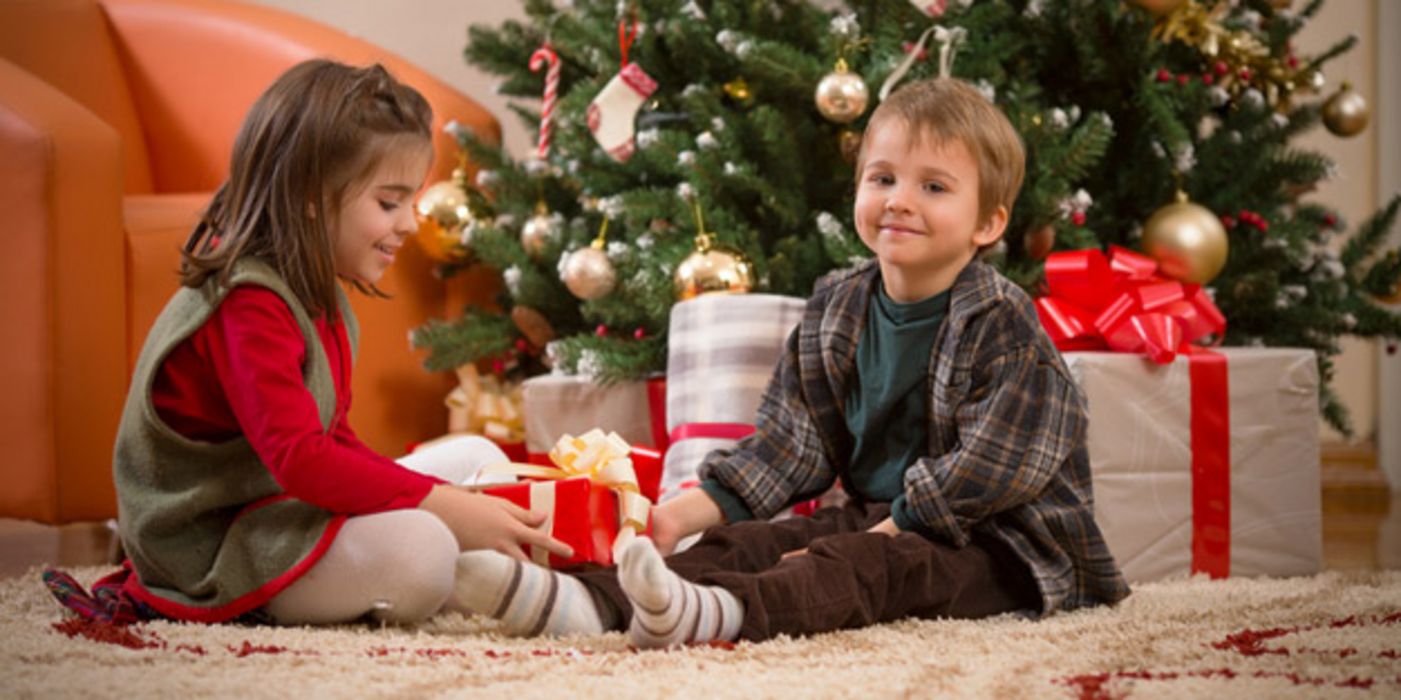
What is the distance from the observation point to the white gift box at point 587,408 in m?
1.96

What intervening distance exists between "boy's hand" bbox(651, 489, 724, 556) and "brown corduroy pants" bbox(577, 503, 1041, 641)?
0.22ft

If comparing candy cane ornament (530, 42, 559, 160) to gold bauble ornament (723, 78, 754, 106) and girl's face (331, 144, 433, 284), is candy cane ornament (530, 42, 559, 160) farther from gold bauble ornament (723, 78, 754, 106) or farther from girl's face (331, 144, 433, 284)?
girl's face (331, 144, 433, 284)

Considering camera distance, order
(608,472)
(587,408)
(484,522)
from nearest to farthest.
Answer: (484,522) → (608,472) → (587,408)

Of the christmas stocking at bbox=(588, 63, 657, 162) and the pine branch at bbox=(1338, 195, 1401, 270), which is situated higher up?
the christmas stocking at bbox=(588, 63, 657, 162)

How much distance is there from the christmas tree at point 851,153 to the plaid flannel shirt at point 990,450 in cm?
38

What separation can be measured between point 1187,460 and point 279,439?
1.04 metres

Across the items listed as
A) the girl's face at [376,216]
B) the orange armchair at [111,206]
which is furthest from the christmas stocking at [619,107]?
the girl's face at [376,216]

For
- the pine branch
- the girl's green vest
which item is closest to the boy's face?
the girl's green vest

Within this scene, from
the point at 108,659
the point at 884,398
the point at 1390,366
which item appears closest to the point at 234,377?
the point at 108,659

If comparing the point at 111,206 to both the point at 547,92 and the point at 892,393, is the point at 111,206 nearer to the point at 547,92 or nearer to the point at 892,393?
the point at 547,92

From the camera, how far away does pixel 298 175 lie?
123 cm

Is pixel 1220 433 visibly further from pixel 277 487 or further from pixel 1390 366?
pixel 1390 366

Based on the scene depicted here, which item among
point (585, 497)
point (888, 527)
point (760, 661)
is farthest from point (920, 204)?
point (760, 661)

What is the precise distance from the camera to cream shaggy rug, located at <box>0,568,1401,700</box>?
91 cm
